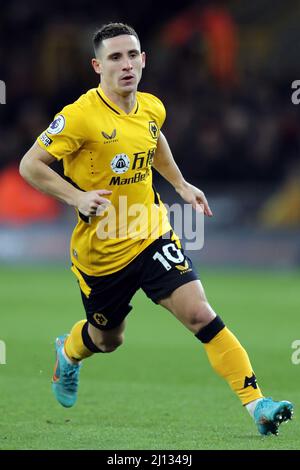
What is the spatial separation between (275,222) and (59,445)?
11.8m

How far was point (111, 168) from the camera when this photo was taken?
6.45 metres

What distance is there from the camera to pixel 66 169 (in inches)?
261

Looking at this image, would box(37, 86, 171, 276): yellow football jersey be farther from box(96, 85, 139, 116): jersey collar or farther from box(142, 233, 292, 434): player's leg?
box(142, 233, 292, 434): player's leg

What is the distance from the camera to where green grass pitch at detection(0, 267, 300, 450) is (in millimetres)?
6047

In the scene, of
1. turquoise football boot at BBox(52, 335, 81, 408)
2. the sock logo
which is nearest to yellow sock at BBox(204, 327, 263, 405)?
the sock logo

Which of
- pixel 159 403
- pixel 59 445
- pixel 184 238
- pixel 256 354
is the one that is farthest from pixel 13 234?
pixel 59 445

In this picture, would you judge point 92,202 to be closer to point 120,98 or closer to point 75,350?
point 120,98

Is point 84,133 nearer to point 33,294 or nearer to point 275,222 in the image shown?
point 33,294

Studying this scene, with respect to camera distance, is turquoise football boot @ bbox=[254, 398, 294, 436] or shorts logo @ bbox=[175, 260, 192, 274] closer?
turquoise football boot @ bbox=[254, 398, 294, 436]

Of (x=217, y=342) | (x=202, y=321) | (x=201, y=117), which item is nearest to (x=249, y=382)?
(x=217, y=342)

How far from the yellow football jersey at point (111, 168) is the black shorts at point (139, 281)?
53 millimetres

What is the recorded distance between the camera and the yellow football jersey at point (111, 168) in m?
6.33

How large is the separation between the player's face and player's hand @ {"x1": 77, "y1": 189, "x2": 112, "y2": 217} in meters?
0.74
